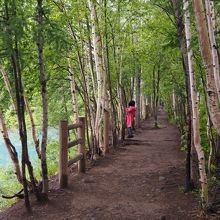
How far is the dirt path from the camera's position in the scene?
5211 mm

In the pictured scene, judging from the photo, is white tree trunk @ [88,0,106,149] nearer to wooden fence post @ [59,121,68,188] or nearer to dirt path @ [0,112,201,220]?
dirt path @ [0,112,201,220]

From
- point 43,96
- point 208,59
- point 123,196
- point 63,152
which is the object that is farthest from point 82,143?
point 208,59

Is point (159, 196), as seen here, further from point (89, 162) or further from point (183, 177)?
point (89, 162)

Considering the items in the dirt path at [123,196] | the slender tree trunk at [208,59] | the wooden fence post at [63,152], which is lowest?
the dirt path at [123,196]

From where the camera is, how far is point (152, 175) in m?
7.66

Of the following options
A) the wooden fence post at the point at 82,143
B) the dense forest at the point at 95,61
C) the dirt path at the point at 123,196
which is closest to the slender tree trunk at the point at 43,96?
the dense forest at the point at 95,61

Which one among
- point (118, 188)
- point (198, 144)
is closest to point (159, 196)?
point (118, 188)

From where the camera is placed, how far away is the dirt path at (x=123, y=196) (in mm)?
5211

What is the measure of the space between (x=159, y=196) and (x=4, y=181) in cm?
1316

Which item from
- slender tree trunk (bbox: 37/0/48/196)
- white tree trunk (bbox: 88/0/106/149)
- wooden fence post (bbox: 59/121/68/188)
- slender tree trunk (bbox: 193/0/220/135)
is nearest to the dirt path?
wooden fence post (bbox: 59/121/68/188)

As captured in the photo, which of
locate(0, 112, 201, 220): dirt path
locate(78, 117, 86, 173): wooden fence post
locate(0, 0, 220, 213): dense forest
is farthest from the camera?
locate(78, 117, 86, 173): wooden fence post

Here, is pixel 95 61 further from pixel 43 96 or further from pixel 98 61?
pixel 43 96

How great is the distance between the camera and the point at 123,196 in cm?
614

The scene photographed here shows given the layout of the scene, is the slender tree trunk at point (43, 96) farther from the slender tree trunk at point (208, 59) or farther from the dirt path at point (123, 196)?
the slender tree trunk at point (208, 59)
